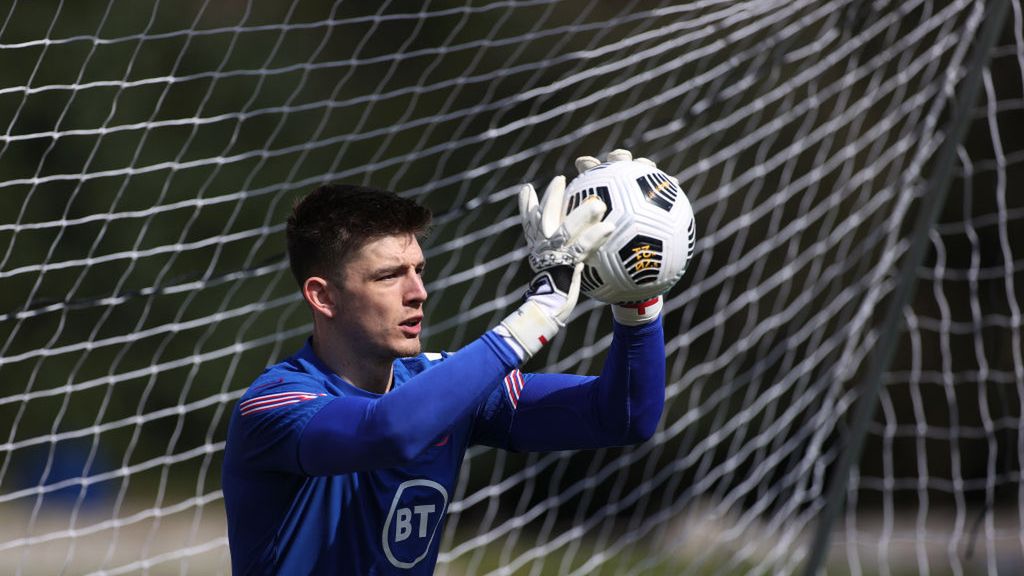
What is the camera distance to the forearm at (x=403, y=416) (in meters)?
2.54

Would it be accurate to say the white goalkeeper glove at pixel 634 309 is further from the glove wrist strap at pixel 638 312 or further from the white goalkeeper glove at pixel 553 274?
the white goalkeeper glove at pixel 553 274

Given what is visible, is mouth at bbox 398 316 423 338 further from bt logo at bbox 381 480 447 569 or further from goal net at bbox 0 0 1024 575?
goal net at bbox 0 0 1024 575

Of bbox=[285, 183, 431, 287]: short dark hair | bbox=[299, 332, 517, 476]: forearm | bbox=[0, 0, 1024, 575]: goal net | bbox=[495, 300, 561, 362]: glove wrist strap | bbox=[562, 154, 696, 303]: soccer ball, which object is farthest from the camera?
bbox=[0, 0, 1024, 575]: goal net

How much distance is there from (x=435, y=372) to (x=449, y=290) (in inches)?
329

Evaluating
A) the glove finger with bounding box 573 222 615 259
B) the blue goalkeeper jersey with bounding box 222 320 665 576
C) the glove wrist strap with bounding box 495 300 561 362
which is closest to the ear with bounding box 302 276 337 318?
the blue goalkeeper jersey with bounding box 222 320 665 576

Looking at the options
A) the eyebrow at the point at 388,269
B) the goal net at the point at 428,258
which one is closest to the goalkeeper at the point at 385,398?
the eyebrow at the point at 388,269

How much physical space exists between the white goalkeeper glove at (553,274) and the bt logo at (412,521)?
17.1 inches

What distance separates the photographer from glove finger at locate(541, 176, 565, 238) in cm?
276

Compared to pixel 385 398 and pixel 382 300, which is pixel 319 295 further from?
pixel 385 398

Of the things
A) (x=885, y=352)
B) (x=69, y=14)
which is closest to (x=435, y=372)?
(x=885, y=352)

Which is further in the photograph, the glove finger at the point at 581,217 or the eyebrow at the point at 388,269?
the eyebrow at the point at 388,269

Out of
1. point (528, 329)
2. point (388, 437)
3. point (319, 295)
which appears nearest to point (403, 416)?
point (388, 437)

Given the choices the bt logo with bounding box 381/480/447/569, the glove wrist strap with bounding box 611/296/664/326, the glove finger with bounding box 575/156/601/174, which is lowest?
the bt logo with bounding box 381/480/447/569

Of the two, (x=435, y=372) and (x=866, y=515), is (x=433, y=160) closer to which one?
(x=866, y=515)
